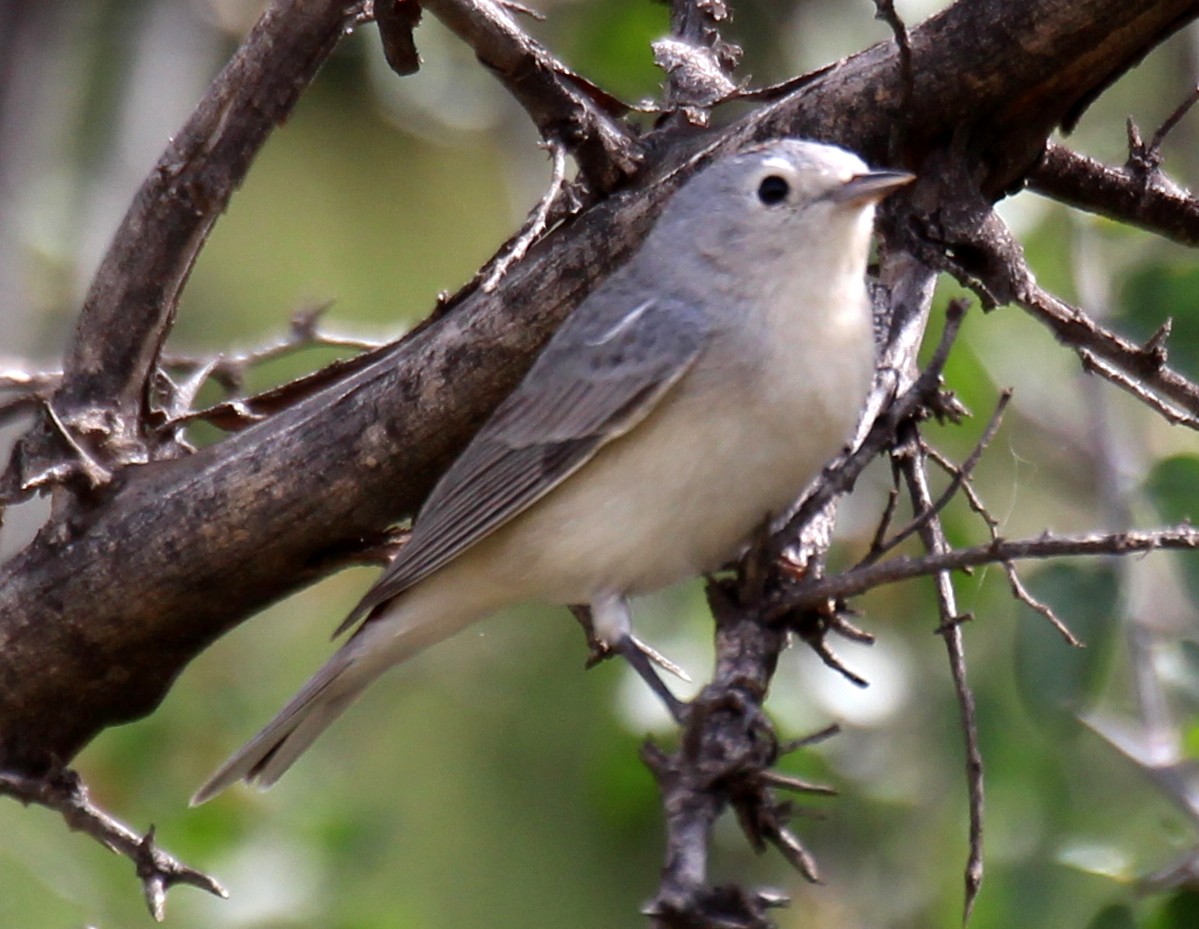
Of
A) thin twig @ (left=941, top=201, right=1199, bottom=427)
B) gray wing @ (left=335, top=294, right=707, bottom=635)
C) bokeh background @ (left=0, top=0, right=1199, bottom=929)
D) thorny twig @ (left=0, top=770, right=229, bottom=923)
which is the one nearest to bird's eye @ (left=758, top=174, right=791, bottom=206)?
gray wing @ (left=335, top=294, right=707, bottom=635)

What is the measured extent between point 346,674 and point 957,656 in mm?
1421

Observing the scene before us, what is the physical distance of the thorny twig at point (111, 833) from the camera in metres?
2.98

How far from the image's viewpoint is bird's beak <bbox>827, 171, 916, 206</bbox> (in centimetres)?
294

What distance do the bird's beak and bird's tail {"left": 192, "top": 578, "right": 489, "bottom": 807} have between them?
3.72 ft

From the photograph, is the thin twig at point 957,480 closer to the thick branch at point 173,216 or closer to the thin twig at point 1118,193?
the thin twig at point 1118,193

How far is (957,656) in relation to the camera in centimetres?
270

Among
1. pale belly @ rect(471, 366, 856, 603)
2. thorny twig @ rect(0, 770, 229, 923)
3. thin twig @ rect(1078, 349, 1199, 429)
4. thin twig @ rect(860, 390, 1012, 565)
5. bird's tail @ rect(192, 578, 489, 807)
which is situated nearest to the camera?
thin twig @ rect(860, 390, 1012, 565)

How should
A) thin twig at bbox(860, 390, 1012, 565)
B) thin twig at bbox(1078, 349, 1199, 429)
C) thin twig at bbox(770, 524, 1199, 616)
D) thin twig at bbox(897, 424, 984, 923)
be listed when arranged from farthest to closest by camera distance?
thin twig at bbox(1078, 349, 1199, 429), thin twig at bbox(897, 424, 984, 923), thin twig at bbox(860, 390, 1012, 565), thin twig at bbox(770, 524, 1199, 616)

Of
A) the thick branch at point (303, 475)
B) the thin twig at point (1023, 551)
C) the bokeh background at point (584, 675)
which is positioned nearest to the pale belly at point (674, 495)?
the thick branch at point (303, 475)

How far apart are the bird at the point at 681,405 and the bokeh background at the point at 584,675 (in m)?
0.65

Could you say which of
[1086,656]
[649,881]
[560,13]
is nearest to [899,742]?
[649,881]

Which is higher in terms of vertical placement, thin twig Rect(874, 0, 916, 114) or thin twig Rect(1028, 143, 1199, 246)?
thin twig Rect(1028, 143, 1199, 246)

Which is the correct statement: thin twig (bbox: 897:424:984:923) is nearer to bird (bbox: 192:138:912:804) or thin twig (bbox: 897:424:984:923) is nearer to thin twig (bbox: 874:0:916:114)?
bird (bbox: 192:138:912:804)

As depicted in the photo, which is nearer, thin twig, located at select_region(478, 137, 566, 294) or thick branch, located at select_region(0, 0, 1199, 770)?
thin twig, located at select_region(478, 137, 566, 294)
